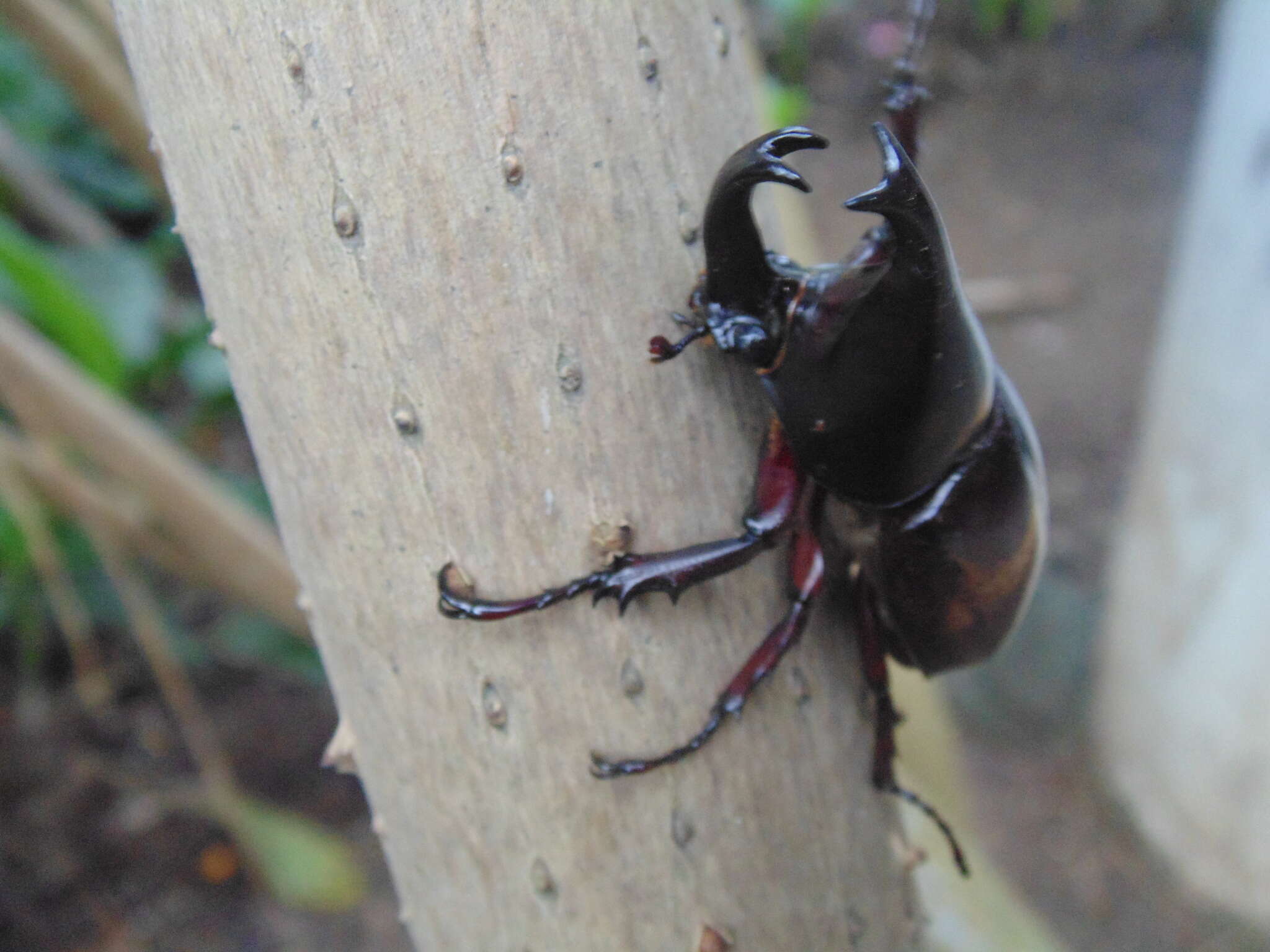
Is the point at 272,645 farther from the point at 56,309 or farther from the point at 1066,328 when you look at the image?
the point at 1066,328

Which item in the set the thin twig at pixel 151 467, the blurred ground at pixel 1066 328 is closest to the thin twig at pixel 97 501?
the thin twig at pixel 151 467

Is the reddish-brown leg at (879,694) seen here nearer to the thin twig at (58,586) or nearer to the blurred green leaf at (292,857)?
the thin twig at (58,586)

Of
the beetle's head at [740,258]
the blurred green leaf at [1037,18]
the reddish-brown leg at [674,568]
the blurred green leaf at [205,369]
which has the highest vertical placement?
the beetle's head at [740,258]

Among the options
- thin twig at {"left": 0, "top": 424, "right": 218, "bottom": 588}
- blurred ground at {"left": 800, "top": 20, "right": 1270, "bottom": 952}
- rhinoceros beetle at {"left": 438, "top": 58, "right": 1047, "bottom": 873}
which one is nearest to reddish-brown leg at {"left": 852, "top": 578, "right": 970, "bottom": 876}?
rhinoceros beetle at {"left": 438, "top": 58, "right": 1047, "bottom": 873}

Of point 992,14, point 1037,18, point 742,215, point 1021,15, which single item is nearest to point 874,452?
point 742,215

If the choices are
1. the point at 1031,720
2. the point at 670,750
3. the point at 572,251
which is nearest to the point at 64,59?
the point at 572,251

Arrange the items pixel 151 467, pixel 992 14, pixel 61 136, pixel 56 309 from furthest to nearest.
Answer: pixel 992 14 < pixel 61 136 < pixel 56 309 < pixel 151 467
